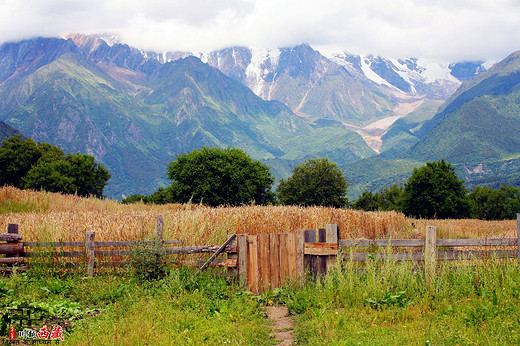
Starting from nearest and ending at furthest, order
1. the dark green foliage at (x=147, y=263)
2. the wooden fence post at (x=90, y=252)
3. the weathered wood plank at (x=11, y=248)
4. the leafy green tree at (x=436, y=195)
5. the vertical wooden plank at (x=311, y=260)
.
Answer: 1. the vertical wooden plank at (x=311, y=260)
2. the dark green foliage at (x=147, y=263)
3. the wooden fence post at (x=90, y=252)
4. the weathered wood plank at (x=11, y=248)
5. the leafy green tree at (x=436, y=195)

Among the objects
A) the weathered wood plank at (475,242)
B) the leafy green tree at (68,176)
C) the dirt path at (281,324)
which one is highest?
the leafy green tree at (68,176)

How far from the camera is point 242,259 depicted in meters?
11.9

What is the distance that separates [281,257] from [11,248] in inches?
306

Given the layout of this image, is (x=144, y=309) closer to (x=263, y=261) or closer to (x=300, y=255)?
(x=263, y=261)

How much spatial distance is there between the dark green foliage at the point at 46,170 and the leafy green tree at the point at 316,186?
3129 cm

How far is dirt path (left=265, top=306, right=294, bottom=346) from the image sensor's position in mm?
8586

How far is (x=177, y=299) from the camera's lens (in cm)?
1043

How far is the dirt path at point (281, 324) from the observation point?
8.59 meters

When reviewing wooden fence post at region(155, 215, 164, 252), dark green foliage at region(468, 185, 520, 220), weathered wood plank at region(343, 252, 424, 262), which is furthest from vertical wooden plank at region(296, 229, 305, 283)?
dark green foliage at region(468, 185, 520, 220)

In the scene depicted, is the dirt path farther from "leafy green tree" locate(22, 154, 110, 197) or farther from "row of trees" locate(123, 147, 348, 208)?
"leafy green tree" locate(22, 154, 110, 197)

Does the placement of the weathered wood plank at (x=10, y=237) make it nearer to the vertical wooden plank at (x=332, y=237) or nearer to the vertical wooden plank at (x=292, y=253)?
the vertical wooden plank at (x=292, y=253)

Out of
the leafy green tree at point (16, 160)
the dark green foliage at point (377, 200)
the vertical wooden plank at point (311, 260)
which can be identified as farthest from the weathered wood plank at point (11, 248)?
the dark green foliage at point (377, 200)

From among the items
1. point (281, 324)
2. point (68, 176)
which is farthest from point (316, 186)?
point (281, 324)

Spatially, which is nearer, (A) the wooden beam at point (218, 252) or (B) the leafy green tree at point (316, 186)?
(A) the wooden beam at point (218, 252)
